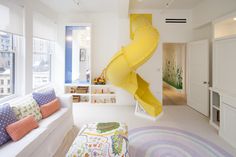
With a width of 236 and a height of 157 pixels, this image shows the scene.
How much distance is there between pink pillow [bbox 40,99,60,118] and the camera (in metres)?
3.06

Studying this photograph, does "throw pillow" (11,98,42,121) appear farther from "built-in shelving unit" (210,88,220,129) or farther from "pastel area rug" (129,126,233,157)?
"built-in shelving unit" (210,88,220,129)

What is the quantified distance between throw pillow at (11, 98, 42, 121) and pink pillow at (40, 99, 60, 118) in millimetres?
96

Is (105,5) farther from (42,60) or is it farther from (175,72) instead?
(175,72)

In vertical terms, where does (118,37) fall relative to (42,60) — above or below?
above

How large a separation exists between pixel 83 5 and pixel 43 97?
339 cm

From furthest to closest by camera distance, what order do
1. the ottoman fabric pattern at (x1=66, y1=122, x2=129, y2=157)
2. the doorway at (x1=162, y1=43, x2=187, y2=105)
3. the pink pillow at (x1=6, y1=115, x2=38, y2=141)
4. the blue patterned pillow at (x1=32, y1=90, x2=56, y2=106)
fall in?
the doorway at (x1=162, y1=43, x2=187, y2=105)
the blue patterned pillow at (x1=32, y1=90, x2=56, y2=106)
the pink pillow at (x1=6, y1=115, x2=38, y2=141)
the ottoman fabric pattern at (x1=66, y1=122, x2=129, y2=157)

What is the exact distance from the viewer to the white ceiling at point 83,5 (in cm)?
494

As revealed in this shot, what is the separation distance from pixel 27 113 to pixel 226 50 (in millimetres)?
4080

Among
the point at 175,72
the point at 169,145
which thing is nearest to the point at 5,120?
the point at 169,145

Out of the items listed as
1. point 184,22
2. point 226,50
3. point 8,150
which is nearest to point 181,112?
point 226,50

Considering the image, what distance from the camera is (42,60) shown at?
520cm

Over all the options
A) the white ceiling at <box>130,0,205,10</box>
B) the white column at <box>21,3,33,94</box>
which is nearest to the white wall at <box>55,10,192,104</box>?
the white ceiling at <box>130,0,205,10</box>

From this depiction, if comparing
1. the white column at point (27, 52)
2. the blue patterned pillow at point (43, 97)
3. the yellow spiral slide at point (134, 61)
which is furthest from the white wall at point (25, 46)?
the yellow spiral slide at point (134, 61)

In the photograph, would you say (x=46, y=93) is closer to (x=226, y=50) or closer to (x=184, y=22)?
(x=226, y=50)
